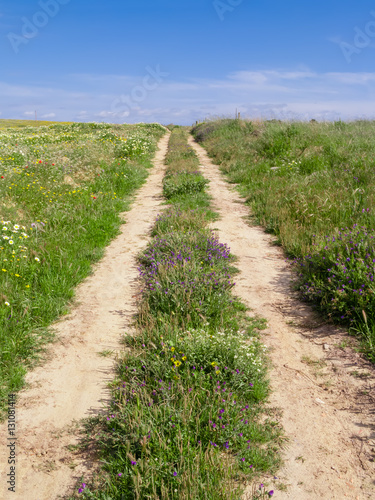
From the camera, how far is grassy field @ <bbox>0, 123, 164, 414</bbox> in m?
4.16

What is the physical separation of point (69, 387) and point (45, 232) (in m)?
3.80

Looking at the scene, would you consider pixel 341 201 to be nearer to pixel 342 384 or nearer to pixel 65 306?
pixel 342 384

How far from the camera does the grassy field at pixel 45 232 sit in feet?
13.6

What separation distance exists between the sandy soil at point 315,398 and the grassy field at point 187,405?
174 mm

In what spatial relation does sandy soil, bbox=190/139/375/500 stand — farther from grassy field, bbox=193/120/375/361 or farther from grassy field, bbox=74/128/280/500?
grassy field, bbox=193/120/375/361

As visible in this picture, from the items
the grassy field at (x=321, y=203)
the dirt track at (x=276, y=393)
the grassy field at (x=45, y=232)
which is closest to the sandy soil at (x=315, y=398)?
the dirt track at (x=276, y=393)

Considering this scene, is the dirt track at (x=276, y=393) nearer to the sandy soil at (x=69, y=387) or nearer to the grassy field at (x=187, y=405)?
the sandy soil at (x=69, y=387)

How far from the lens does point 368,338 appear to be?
3930 mm

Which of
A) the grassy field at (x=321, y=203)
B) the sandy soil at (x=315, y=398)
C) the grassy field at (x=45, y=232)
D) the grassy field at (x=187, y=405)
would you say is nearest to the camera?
the grassy field at (x=187, y=405)

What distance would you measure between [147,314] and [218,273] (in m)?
1.59

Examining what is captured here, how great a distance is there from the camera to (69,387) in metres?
3.53

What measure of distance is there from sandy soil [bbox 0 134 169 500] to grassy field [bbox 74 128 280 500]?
0.64ft

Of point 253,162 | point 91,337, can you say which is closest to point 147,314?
point 91,337

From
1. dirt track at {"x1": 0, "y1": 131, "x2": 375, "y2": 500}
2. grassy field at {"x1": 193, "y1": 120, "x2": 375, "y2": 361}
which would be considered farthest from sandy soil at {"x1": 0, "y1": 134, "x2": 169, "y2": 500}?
grassy field at {"x1": 193, "y1": 120, "x2": 375, "y2": 361}
